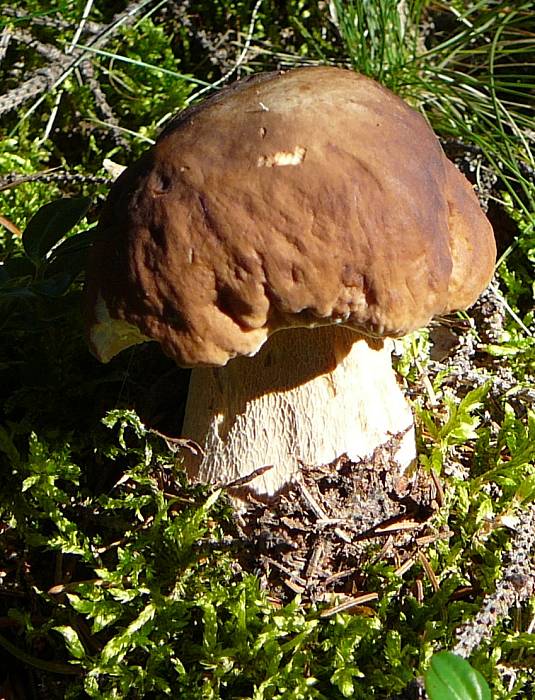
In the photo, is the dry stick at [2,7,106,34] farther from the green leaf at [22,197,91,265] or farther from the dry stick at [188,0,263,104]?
the green leaf at [22,197,91,265]

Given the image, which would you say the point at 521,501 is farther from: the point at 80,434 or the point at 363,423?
the point at 80,434

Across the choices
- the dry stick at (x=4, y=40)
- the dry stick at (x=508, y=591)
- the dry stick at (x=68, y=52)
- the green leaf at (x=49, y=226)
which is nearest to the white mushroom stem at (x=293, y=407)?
the dry stick at (x=508, y=591)

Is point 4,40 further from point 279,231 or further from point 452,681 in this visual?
point 452,681

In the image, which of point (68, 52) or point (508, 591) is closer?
point (508, 591)

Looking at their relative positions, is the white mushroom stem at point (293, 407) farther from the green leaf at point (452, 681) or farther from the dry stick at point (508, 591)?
the green leaf at point (452, 681)

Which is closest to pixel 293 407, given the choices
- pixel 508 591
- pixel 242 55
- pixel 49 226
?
pixel 508 591

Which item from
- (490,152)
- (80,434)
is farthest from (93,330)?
(490,152)
